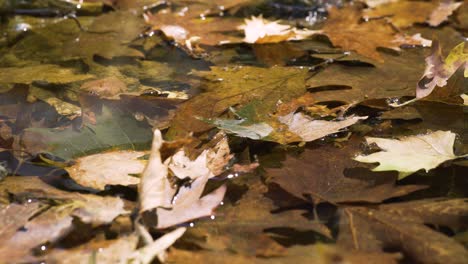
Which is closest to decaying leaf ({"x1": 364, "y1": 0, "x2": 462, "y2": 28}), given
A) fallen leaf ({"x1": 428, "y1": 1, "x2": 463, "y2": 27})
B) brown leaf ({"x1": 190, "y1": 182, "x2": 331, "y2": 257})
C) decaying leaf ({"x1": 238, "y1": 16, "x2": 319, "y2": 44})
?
fallen leaf ({"x1": 428, "y1": 1, "x2": 463, "y2": 27})

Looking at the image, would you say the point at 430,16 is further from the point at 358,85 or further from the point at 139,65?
the point at 139,65

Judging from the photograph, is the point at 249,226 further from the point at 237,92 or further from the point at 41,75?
the point at 41,75

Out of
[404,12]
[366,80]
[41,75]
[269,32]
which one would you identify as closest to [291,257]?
[366,80]

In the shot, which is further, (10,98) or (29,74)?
(29,74)

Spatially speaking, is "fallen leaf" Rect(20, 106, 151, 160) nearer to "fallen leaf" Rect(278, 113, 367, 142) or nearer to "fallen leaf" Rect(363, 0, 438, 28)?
"fallen leaf" Rect(278, 113, 367, 142)

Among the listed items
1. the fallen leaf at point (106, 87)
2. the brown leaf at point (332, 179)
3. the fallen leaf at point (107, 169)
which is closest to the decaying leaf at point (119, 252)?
the fallen leaf at point (107, 169)

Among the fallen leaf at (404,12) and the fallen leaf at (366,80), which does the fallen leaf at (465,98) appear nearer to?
the fallen leaf at (366,80)

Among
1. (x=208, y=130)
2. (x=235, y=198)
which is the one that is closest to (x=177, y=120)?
(x=208, y=130)
